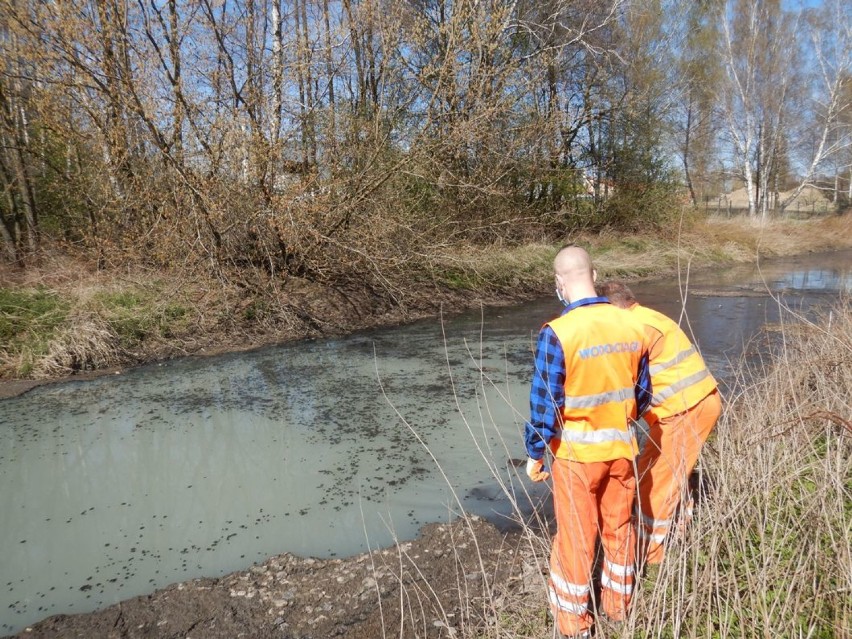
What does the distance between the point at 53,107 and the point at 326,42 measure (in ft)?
14.0

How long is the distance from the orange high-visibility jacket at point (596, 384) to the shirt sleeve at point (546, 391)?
0.03 m

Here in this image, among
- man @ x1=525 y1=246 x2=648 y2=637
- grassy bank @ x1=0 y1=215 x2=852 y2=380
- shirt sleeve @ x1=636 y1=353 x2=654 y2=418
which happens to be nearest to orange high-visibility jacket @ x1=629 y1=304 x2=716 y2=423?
shirt sleeve @ x1=636 y1=353 x2=654 y2=418

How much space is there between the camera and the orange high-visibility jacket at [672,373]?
2.73m

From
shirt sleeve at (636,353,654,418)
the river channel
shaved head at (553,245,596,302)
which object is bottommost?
the river channel

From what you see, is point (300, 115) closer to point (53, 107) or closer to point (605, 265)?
point (53, 107)

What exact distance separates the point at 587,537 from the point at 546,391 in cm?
58

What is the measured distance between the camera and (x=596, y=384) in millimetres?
2271

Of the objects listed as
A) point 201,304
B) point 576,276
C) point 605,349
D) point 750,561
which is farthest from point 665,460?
point 201,304

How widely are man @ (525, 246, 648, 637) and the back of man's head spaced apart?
48cm

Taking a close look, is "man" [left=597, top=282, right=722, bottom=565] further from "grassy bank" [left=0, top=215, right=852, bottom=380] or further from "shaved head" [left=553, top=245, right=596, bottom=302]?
"grassy bank" [left=0, top=215, right=852, bottom=380]

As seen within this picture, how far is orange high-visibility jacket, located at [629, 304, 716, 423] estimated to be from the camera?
8.97 feet

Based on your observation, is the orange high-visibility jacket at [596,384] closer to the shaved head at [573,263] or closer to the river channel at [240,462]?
the shaved head at [573,263]

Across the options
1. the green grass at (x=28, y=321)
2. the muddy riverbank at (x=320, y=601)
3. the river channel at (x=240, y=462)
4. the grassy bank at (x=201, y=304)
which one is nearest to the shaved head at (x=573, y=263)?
the river channel at (x=240, y=462)

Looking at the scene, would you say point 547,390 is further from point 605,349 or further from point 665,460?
point 665,460
